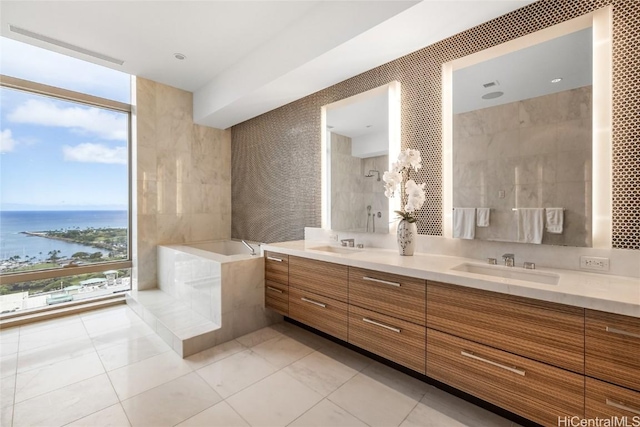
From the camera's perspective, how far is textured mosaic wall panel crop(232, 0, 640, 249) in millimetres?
1494

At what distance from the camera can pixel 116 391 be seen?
1836mm

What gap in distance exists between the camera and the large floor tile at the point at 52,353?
216 cm

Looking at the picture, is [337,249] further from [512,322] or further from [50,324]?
[50,324]

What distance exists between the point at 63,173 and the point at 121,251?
3.80 ft

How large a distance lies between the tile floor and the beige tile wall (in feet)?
4.96

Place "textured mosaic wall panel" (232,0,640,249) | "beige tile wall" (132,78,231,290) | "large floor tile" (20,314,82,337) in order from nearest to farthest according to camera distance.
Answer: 1. "textured mosaic wall panel" (232,0,640,249)
2. "large floor tile" (20,314,82,337)
3. "beige tile wall" (132,78,231,290)

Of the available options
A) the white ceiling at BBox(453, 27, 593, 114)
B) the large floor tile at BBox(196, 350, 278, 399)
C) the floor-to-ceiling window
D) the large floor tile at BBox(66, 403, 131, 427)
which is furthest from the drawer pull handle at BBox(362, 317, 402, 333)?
the floor-to-ceiling window

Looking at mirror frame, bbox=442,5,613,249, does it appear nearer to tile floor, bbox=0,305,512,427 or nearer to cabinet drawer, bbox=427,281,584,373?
cabinet drawer, bbox=427,281,584,373

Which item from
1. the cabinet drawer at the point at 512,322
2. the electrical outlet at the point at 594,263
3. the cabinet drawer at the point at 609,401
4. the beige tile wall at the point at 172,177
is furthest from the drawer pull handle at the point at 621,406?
the beige tile wall at the point at 172,177

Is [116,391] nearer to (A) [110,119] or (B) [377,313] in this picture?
(B) [377,313]

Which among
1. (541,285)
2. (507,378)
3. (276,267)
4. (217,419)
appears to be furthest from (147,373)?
(541,285)

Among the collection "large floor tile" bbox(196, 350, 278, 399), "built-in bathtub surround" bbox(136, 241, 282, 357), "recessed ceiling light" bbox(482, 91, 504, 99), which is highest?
"recessed ceiling light" bbox(482, 91, 504, 99)

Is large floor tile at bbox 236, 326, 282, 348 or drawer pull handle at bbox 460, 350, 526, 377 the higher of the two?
drawer pull handle at bbox 460, 350, 526, 377

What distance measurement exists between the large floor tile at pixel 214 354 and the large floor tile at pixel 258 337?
0.06 m
